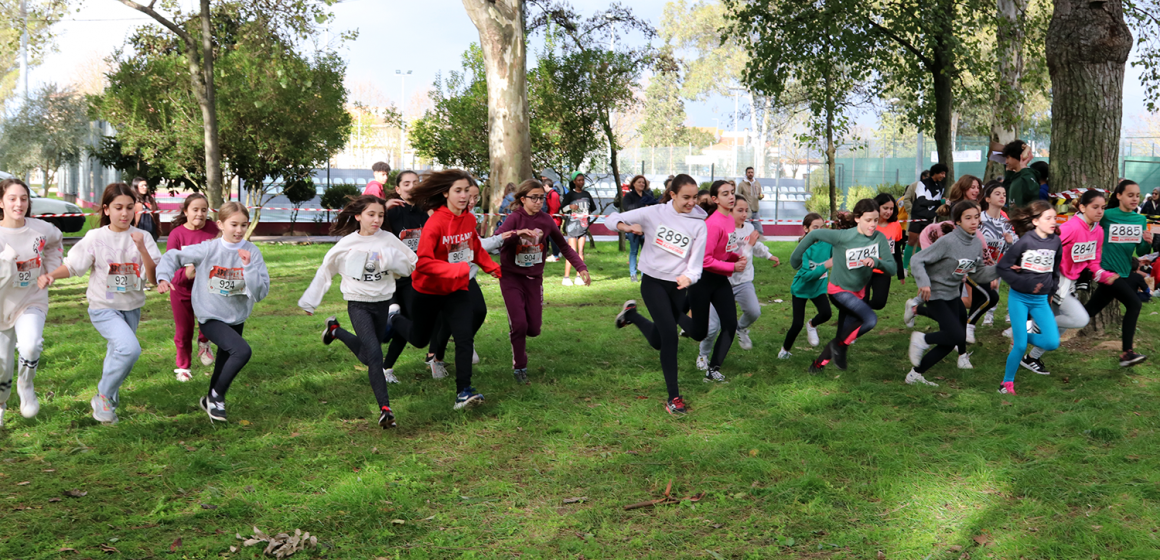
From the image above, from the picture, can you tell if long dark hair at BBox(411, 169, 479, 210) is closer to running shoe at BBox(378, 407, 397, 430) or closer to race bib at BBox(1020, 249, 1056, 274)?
running shoe at BBox(378, 407, 397, 430)

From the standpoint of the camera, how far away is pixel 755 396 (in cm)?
743

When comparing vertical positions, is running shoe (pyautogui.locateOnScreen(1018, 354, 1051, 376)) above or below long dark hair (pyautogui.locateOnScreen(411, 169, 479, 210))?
below

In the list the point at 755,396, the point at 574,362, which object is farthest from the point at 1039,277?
the point at 574,362

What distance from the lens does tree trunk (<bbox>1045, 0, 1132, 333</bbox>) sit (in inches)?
364

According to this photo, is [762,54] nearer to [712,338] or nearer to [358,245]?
[712,338]

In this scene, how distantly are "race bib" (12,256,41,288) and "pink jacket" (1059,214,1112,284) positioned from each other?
7.67 metres

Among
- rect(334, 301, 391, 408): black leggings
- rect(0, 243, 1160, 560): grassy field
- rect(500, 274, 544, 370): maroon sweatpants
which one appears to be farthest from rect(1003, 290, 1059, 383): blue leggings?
rect(334, 301, 391, 408): black leggings

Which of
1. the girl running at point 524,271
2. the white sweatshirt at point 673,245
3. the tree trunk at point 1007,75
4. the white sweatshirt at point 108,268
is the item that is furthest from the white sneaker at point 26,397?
the tree trunk at point 1007,75

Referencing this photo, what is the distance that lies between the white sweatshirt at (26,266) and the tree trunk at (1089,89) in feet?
29.8

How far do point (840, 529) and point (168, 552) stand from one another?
323cm

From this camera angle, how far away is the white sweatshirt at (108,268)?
630 centimetres

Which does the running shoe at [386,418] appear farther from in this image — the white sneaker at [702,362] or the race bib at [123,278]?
the white sneaker at [702,362]

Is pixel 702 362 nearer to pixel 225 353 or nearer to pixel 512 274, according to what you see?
pixel 512 274

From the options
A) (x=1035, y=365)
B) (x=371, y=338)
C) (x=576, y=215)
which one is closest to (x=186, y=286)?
(x=371, y=338)
